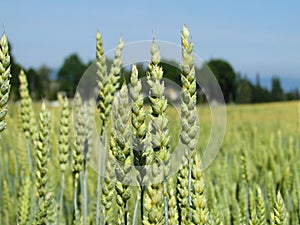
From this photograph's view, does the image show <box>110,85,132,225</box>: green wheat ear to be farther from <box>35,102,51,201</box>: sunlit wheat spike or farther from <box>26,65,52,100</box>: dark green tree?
<box>26,65,52,100</box>: dark green tree

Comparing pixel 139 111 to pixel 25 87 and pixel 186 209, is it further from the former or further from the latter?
pixel 25 87

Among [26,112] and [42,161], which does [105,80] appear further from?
[26,112]

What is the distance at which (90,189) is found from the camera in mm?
1870

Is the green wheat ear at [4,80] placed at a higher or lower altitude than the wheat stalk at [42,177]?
higher

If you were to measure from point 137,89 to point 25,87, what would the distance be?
3.08 feet

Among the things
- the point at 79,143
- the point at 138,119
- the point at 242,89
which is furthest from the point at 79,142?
the point at 242,89

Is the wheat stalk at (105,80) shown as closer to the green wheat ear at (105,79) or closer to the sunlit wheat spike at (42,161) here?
the green wheat ear at (105,79)

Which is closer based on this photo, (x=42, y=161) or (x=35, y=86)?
(x=42, y=161)

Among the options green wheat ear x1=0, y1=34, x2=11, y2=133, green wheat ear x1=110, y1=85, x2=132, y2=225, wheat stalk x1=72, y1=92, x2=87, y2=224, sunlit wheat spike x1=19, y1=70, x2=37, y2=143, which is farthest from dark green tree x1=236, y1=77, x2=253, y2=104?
green wheat ear x1=0, y1=34, x2=11, y2=133

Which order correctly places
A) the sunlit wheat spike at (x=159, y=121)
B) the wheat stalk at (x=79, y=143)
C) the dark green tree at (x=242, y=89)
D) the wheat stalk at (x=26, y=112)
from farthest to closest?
1. the dark green tree at (x=242, y=89)
2. the wheat stalk at (x=26, y=112)
3. the wheat stalk at (x=79, y=143)
4. the sunlit wheat spike at (x=159, y=121)

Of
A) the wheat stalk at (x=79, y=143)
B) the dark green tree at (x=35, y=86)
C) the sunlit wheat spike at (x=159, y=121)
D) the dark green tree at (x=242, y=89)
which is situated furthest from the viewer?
the dark green tree at (x=242, y=89)

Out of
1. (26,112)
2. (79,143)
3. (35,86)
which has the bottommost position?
(79,143)

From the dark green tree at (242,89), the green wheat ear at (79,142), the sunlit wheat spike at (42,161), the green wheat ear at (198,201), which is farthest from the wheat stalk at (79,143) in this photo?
the dark green tree at (242,89)

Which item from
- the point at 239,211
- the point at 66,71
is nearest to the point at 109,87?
the point at 239,211
